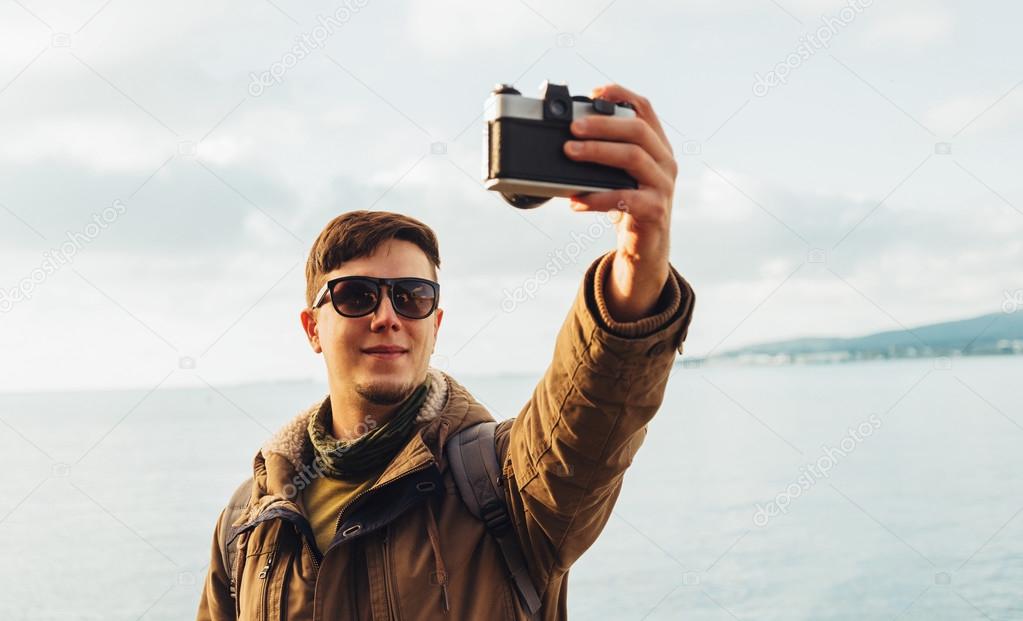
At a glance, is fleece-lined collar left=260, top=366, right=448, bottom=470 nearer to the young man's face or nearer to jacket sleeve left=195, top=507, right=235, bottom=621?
the young man's face

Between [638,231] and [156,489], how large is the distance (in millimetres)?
25937

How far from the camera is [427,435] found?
255 cm

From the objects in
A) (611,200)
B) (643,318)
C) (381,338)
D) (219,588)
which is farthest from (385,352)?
(611,200)

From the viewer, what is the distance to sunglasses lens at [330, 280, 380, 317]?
279 centimetres

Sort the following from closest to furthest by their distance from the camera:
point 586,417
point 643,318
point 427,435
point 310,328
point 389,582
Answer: point 643,318 < point 586,417 < point 389,582 < point 427,435 < point 310,328

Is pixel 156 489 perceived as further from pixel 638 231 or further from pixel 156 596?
pixel 638 231

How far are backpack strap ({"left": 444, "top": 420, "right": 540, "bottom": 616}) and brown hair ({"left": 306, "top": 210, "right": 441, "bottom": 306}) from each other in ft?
2.27

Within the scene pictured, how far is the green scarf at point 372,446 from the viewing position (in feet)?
8.57

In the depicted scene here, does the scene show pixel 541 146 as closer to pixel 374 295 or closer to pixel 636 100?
pixel 636 100

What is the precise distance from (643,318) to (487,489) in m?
0.74

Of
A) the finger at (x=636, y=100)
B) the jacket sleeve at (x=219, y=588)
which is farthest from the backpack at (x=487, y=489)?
the finger at (x=636, y=100)

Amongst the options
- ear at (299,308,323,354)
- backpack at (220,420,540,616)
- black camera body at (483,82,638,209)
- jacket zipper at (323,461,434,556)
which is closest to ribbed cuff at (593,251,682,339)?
black camera body at (483,82,638,209)

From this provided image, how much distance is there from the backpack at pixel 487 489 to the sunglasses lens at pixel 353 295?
51cm

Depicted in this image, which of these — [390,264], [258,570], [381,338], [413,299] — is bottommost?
[258,570]
